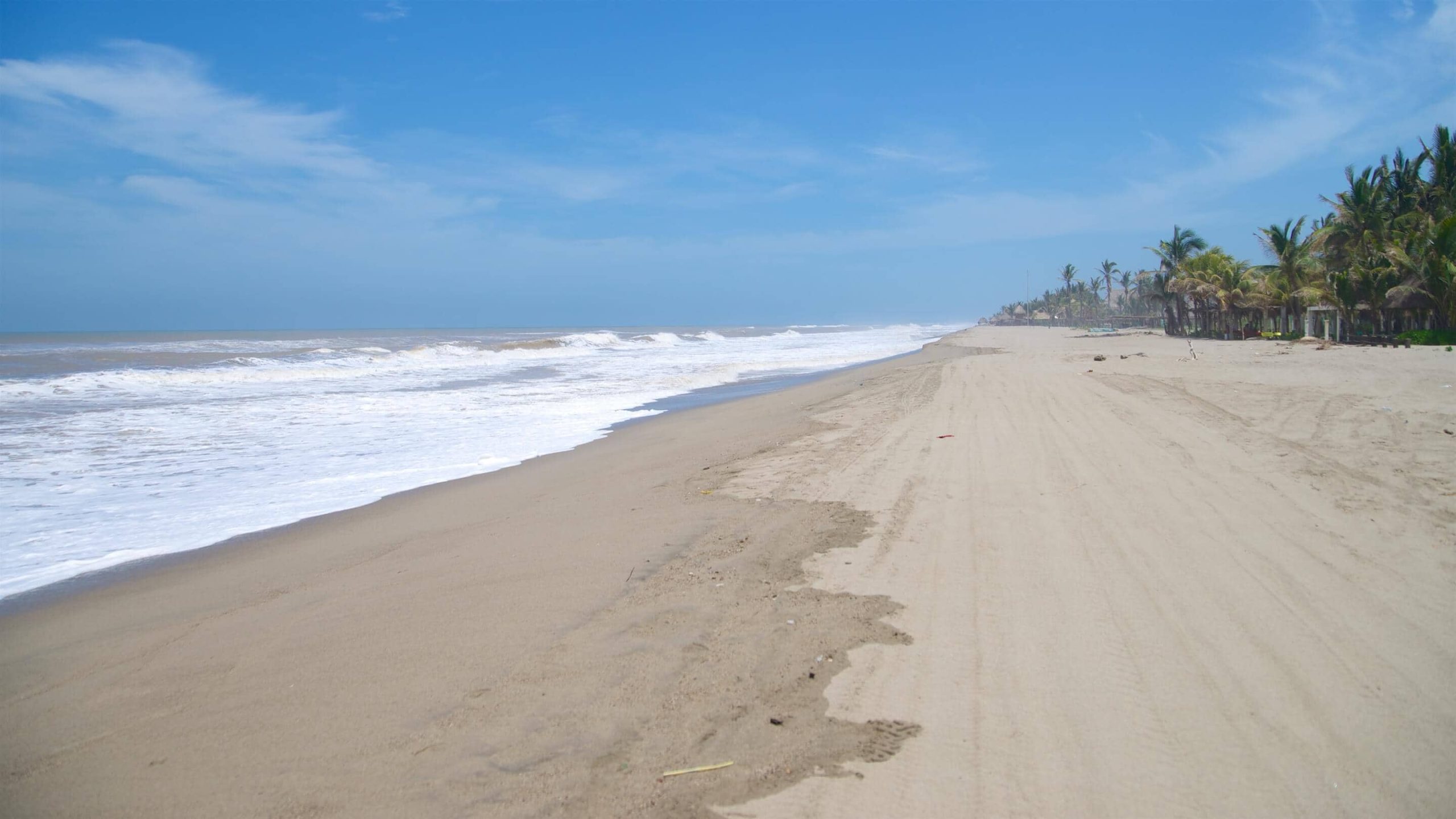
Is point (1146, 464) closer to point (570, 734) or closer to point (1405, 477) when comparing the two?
point (1405, 477)

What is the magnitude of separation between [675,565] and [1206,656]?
2.90m

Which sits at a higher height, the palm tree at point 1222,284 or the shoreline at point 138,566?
the palm tree at point 1222,284

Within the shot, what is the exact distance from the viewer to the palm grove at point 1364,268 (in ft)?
84.6

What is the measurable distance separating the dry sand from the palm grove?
83.5ft

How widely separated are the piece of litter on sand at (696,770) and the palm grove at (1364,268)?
31.8 metres

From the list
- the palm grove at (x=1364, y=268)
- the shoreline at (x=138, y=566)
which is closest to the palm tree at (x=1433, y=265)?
the palm grove at (x=1364, y=268)

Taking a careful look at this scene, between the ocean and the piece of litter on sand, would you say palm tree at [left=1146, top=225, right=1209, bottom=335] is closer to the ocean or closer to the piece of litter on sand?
the ocean

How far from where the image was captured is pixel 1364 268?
2942cm

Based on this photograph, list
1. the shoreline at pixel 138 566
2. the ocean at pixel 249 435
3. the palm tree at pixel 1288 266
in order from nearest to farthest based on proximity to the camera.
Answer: the shoreline at pixel 138 566, the ocean at pixel 249 435, the palm tree at pixel 1288 266

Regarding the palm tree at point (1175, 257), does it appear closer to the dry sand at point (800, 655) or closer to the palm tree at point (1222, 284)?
the palm tree at point (1222, 284)

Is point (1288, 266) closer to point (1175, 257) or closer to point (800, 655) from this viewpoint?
point (1175, 257)

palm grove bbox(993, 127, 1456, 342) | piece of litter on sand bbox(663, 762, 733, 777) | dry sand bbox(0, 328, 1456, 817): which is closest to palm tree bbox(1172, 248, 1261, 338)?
palm grove bbox(993, 127, 1456, 342)

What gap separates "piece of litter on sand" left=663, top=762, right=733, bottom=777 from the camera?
2.71 metres

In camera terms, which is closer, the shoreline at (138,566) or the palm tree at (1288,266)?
the shoreline at (138,566)
